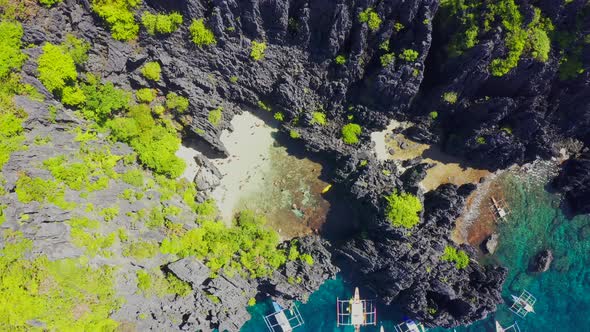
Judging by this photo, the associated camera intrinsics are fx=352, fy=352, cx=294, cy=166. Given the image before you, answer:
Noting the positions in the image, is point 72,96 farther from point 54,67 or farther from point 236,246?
point 236,246

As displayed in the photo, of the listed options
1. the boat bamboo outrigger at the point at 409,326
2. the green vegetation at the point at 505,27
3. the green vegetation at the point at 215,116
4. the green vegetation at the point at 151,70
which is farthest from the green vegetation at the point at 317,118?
the boat bamboo outrigger at the point at 409,326

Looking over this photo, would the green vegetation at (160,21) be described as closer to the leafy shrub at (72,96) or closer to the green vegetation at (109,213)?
the leafy shrub at (72,96)

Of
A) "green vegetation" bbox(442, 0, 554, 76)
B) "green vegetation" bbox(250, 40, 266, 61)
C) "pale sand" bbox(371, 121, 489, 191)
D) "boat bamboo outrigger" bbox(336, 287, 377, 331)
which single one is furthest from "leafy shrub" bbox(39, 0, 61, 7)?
"boat bamboo outrigger" bbox(336, 287, 377, 331)

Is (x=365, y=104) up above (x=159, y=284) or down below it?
above

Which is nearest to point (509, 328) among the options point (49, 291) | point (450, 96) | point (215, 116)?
point (450, 96)

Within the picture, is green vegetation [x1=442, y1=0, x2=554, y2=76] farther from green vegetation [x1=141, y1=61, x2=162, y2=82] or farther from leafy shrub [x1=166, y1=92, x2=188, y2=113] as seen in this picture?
Result: green vegetation [x1=141, y1=61, x2=162, y2=82]

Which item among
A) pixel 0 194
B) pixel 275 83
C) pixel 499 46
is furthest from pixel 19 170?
pixel 499 46
